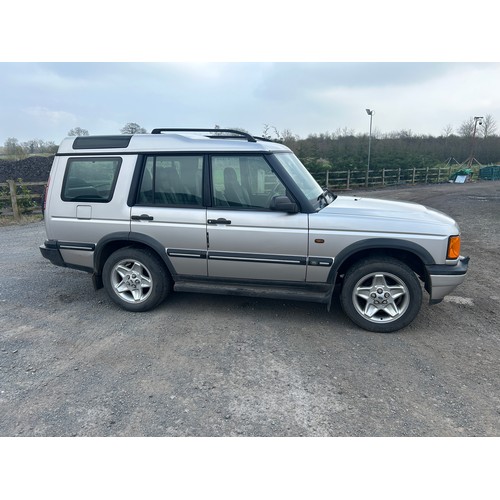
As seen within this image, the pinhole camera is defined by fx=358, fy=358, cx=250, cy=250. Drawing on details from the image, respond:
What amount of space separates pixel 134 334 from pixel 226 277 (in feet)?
3.75

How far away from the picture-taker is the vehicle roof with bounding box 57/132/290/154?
392cm

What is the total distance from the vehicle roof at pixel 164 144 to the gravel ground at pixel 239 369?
186 cm

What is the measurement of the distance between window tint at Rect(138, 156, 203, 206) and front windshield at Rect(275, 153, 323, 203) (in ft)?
3.08

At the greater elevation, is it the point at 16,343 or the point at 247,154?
the point at 247,154

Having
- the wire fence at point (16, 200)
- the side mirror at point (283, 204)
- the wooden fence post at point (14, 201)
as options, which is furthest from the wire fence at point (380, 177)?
the side mirror at point (283, 204)

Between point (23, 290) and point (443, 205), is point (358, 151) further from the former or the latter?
point (23, 290)

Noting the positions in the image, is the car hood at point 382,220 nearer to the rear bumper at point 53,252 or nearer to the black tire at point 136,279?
→ the black tire at point 136,279

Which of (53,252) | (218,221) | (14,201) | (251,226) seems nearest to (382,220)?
(251,226)

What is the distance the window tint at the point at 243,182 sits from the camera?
3834mm

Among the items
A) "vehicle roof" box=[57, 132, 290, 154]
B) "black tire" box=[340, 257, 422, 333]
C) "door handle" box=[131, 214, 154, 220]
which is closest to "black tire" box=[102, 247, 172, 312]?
"door handle" box=[131, 214, 154, 220]

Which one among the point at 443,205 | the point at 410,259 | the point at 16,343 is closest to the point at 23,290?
the point at 16,343

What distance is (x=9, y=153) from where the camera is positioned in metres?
24.9

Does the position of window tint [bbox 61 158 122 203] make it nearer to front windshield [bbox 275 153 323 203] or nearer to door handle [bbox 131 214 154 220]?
door handle [bbox 131 214 154 220]

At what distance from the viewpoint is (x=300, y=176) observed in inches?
163
